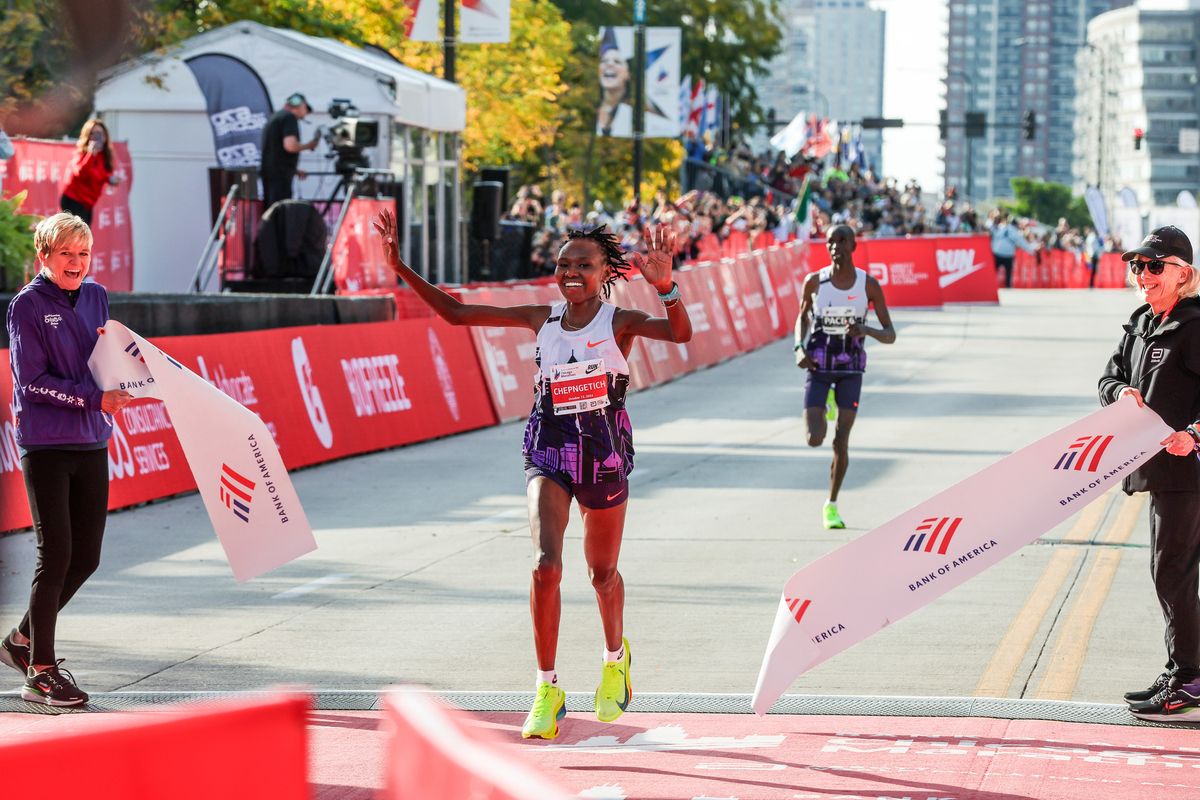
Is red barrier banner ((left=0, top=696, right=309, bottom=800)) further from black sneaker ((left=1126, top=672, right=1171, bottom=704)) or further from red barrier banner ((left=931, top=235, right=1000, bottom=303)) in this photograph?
red barrier banner ((left=931, top=235, right=1000, bottom=303))

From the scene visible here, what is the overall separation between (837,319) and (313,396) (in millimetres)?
5531

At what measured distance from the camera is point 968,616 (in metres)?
10.0

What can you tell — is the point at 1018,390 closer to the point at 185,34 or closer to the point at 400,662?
the point at 185,34

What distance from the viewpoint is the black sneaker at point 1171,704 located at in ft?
24.9

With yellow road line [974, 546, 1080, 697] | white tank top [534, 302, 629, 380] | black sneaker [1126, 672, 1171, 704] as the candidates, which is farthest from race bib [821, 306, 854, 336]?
white tank top [534, 302, 629, 380]

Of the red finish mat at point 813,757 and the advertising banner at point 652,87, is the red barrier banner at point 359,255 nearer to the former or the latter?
the red finish mat at point 813,757

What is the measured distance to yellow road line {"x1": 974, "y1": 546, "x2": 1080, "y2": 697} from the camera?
27.4ft

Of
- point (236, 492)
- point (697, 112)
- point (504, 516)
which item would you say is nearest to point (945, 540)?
point (236, 492)

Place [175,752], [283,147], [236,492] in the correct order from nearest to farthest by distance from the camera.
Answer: [175,752], [236,492], [283,147]

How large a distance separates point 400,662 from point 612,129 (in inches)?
1417

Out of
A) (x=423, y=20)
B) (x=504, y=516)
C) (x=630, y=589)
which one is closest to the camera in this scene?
(x=630, y=589)

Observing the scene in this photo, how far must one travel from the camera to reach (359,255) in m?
21.2

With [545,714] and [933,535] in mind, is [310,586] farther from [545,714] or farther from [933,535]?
[933,535]

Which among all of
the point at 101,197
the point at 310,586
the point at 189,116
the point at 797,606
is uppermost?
the point at 189,116
